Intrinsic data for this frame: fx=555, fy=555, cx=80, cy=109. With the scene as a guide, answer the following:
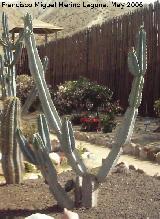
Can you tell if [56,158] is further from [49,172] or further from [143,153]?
[49,172]

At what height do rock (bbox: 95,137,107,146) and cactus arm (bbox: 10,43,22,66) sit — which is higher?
cactus arm (bbox: 10,43,22,66)

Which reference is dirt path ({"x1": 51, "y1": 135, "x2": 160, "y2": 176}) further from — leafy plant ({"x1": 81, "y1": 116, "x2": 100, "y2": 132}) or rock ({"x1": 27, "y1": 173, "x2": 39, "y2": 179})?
leafy plant ({"x1": 81, "y1": 116, "x2": 100, "y2": 132})

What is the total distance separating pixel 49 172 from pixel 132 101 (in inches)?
32.3

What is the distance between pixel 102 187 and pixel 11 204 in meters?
0.88

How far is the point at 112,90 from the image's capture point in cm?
1373

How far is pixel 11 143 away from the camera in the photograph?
16.8 ft

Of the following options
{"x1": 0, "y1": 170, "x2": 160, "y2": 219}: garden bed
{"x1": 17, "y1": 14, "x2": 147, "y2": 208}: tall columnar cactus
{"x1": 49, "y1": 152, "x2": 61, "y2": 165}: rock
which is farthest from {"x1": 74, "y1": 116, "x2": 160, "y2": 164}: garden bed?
{"x1": 17, "y1": 14, "x2": 147, "y2": 208}: tall columnar cactus

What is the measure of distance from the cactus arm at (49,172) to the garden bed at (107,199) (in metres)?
0.09

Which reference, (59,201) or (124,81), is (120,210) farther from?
(124,81)

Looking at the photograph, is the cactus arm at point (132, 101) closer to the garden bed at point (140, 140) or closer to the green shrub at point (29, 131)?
the garden bed at point (140, 140)

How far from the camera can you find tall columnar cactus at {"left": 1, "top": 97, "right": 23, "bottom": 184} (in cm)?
507

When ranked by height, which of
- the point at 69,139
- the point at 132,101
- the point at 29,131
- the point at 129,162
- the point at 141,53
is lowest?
the point at 129,162

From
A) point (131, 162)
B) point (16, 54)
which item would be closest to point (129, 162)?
point (131, 162)

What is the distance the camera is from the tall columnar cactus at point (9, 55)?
5.64 metres
